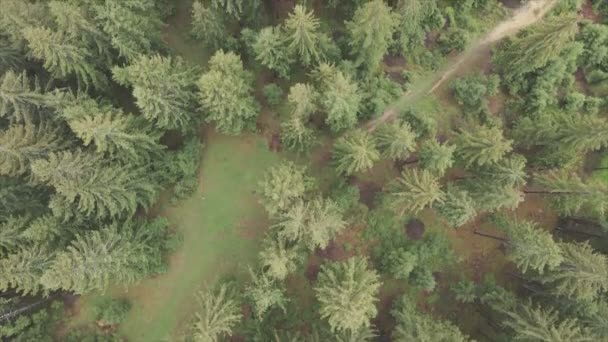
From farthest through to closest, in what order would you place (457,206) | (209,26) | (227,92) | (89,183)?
(209,26) < (457,206) < (227,92) < (89,183)

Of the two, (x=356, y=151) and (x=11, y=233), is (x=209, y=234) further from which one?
(x=356, y=151)

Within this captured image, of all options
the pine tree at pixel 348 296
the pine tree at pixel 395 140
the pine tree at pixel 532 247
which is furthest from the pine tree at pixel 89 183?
the pine tree at pixel 532 247

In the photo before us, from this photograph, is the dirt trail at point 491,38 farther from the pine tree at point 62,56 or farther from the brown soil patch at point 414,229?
the pine tree at point 62,56

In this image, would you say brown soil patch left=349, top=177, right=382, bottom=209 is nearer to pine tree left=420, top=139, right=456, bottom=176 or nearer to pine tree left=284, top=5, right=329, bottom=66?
pine tree left=420, top=139, right=456, bottom=176

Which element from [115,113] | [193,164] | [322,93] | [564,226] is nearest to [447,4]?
[322,93]

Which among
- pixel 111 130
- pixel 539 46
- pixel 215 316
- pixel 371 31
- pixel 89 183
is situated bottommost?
pixel 215 316

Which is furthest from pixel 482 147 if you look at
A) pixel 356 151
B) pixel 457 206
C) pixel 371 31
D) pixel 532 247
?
pixel 371 31
